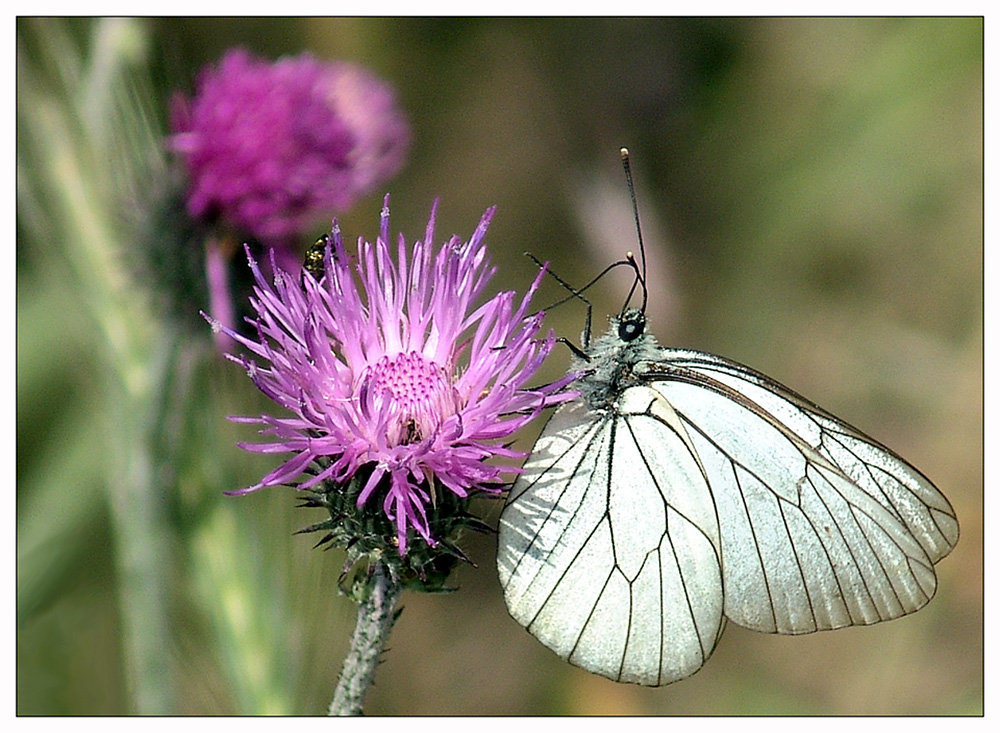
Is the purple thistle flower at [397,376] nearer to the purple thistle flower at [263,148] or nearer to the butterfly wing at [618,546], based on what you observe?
the butterfly wing at [618,546]

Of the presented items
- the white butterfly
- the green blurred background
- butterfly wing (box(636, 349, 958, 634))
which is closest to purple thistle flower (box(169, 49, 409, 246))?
the green blurred background

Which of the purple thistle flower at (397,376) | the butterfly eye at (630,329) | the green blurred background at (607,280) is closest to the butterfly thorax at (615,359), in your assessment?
the butterfly eye at (630,329)

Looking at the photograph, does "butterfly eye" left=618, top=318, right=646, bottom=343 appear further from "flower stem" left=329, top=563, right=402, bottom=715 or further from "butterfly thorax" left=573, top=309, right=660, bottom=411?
"flower stem" left=329, top=563, right=402, bottom=715

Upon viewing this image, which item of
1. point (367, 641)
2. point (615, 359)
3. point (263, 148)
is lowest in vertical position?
point (367, 641)

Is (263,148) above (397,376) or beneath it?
above

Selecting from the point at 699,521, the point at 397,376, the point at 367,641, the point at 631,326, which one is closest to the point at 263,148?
the point at 397,376

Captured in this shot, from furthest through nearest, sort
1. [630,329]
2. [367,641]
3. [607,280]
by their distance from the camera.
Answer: [607,280], [630,329], [367,641]

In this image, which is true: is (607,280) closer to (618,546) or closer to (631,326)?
(631,326)
